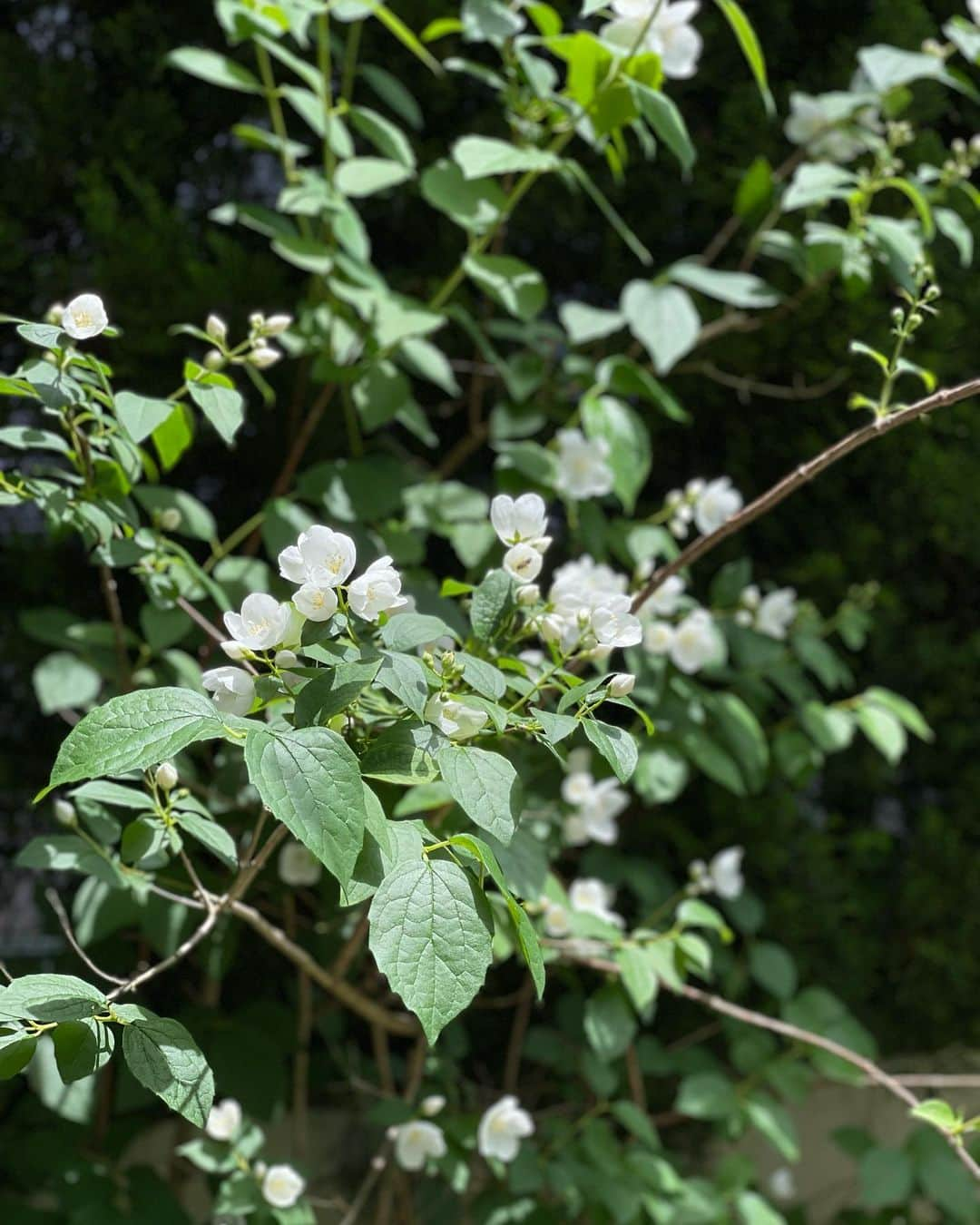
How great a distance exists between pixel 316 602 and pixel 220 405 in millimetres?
277

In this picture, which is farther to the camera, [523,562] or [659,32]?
[659,32]

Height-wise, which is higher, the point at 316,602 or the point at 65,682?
the point at 316,602

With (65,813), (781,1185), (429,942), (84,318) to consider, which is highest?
(84,318)

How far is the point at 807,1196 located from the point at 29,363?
194cm

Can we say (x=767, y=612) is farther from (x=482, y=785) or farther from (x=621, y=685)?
(x=482, y=785)

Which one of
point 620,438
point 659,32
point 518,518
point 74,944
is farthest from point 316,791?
point 659,32

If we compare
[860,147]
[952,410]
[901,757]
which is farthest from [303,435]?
[901,757]

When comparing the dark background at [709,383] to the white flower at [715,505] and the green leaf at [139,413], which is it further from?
the green leaf at [139,413]

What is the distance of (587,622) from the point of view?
3.34 feet

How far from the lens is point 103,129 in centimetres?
174

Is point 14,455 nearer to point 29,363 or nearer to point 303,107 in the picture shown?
point 303,107

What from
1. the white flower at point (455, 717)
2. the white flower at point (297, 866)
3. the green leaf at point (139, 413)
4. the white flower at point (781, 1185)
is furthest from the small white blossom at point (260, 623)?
the white flower at point (781, 1185)

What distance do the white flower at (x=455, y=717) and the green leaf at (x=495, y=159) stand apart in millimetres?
716

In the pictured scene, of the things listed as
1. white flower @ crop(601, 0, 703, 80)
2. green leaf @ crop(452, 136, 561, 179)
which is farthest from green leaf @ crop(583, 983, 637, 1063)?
white flower @ crop(601, 0, 703, 80)
